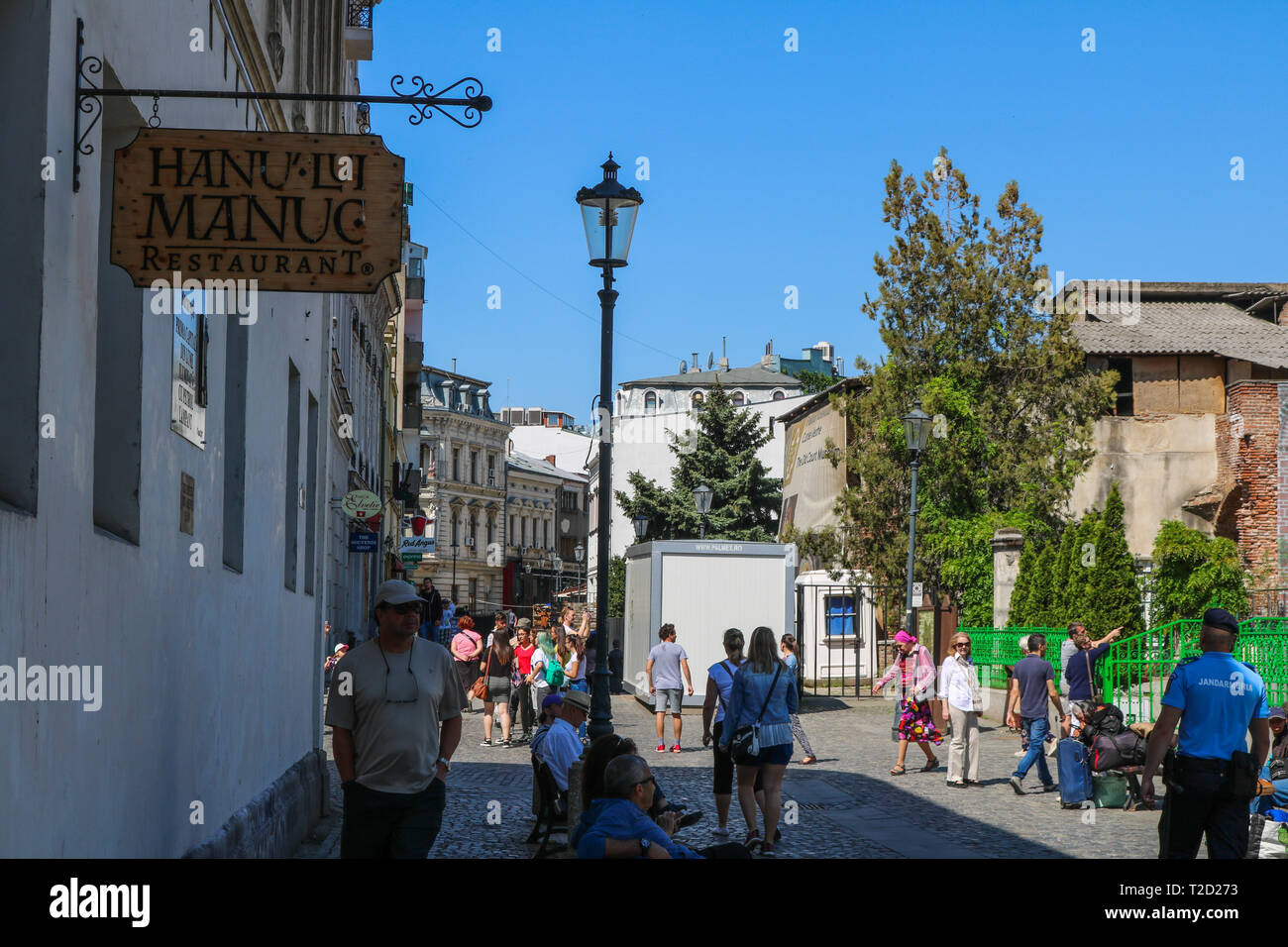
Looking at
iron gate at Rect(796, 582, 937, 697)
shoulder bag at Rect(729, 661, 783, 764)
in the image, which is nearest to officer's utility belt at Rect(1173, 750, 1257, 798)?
shoulder bag at Rect(729, 661, 783, 764)

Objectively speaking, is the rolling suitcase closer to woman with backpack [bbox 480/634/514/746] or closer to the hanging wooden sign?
woman with backpack [bbox 480/634/514/746]

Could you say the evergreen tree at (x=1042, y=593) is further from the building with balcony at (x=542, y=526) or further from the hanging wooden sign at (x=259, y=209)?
the building with balcony at (x=542, y=526)

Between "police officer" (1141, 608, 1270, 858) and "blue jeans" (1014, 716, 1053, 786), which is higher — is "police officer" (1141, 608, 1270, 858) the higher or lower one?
the higher one

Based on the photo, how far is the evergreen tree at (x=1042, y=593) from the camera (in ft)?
88.9

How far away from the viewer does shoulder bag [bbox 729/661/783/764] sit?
1194 centimetres

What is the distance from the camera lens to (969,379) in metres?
38.0

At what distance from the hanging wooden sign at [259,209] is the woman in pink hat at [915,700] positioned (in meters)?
14.0

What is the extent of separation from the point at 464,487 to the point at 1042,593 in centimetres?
7772

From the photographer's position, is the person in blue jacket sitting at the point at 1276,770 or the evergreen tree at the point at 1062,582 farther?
the evergreen tree at the point at 1062,582

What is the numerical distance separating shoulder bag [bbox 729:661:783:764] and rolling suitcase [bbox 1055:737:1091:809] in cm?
456

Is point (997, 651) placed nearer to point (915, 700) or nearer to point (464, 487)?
point (915, 700)

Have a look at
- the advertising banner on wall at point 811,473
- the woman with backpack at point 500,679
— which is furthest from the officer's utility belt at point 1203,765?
the advertising banner on wall at point 811,473

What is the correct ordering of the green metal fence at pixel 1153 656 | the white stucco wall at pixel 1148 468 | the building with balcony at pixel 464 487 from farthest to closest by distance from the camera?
the building with balcony at pixel 464 487 → the white stucco wall at pixel 1148 468 → the green metal fence at pixel 1153 656

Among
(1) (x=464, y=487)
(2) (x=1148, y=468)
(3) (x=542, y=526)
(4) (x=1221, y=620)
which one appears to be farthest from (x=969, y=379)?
(3) (x=542, y=526)
